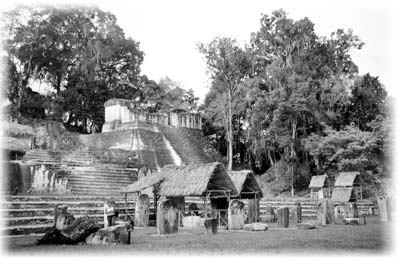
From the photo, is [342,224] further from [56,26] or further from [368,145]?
[56,26]

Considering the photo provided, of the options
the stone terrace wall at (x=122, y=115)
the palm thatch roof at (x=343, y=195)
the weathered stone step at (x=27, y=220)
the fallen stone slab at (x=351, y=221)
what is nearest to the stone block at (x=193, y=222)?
the weathered stone step at (x=27, y=220)

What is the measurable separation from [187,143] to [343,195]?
12126 millimetres

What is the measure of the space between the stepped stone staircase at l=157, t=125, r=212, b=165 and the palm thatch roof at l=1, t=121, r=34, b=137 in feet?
28.4

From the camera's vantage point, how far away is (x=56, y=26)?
35.4 meters

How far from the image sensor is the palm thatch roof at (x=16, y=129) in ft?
80.6

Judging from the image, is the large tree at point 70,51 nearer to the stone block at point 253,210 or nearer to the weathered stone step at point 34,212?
the weathered stone step at point 34,212

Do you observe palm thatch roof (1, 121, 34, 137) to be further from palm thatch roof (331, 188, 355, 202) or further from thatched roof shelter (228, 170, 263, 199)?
palm thatch roof (331, 188, 355, 202)

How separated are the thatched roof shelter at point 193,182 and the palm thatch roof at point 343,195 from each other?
8.22 m

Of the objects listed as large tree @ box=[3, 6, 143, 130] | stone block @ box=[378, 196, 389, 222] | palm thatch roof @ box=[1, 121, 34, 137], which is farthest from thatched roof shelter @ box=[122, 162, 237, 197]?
large tree @ box=[3, 6, 143, 130]

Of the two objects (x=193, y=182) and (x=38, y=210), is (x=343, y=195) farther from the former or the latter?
(x=38, y=210)

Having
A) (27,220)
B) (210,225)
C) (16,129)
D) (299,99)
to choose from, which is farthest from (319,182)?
(16,129)

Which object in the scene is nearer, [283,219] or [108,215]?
[108,215]

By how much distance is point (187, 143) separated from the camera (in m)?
31.5

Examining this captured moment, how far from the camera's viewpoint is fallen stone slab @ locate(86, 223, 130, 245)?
9789mm
